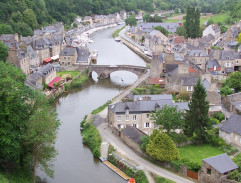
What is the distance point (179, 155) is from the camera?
33938 mm

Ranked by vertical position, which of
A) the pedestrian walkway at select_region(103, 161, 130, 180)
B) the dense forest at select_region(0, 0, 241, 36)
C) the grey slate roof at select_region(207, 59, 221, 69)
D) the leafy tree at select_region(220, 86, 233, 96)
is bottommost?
the pedestrian walkway at select_region(103, 161, 130, 180)

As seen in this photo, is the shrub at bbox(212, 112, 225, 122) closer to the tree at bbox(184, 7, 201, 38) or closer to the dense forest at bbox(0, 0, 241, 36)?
the tree at bbox(184, 7, 201, 38)

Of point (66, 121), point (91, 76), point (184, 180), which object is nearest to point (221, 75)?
point (91, 76)

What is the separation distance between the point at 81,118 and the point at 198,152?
16.9 metres

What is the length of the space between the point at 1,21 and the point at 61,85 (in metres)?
43.7

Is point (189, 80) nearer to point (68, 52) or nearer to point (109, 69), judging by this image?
point (109, 69)

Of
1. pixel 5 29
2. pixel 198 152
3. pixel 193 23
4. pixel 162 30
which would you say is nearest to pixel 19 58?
pixel 5 29

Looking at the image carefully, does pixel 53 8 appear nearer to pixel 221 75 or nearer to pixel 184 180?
pixel 221 75

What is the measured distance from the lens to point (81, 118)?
155ft

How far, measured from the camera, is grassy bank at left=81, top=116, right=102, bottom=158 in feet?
122

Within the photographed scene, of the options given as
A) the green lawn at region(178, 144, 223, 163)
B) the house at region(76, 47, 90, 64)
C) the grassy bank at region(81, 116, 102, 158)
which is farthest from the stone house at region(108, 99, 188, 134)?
the house at region(76, 47, 90, 64)

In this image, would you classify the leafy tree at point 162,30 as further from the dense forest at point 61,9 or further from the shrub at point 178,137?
the shrub at point 178,137

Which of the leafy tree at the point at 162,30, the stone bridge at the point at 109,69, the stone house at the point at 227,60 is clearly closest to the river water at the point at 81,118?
the stone bridge at the point at 109,69

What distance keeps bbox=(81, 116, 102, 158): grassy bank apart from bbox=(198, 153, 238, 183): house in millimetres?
10675
